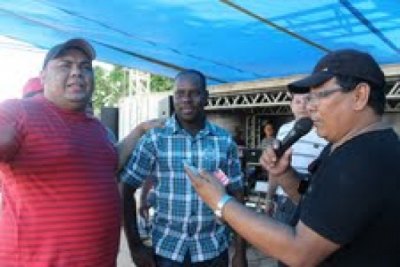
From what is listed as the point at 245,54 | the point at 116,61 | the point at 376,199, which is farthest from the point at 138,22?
the point at 376,199

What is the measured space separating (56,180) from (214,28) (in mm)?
3489

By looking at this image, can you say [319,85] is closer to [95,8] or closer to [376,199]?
[376,199]

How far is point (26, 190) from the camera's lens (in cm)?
212

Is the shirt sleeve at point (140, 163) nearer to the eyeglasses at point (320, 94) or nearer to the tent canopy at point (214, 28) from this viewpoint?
the eyeglasses at point (320, 94)

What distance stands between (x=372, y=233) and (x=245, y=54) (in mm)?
4973

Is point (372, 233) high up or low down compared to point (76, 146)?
down

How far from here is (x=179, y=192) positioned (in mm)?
2947

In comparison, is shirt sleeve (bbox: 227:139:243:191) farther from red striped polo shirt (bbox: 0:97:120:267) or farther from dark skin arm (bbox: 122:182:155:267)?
red striped polo shirt (bbox: 0:97:120:267)

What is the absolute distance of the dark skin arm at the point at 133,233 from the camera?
298cm

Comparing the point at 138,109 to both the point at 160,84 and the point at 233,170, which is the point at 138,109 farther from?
the point at 233,170

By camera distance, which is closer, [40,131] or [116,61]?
[40,131]

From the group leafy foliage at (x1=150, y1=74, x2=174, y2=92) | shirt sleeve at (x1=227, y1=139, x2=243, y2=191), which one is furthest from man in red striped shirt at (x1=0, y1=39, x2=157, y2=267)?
leafy foliage at (x1=150, y1=74, x2=174, y2=92)

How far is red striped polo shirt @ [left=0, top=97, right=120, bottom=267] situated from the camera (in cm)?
210

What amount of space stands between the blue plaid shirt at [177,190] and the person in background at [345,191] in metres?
1.13
